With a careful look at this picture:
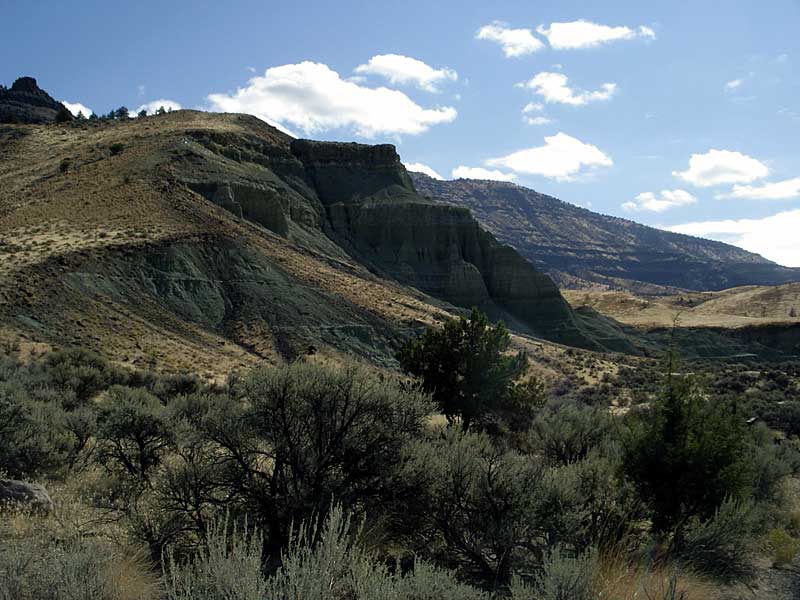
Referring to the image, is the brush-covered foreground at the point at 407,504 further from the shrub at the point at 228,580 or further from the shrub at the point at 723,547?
the shrub at the point at 228,580

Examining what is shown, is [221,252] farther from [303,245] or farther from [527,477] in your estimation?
[527,477]

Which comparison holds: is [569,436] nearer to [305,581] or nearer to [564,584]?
[564,584]

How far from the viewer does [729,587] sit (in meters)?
7.48

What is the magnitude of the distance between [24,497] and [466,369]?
16.1 m

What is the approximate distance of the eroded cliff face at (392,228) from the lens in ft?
223

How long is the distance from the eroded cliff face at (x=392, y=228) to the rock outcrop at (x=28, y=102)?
202ft

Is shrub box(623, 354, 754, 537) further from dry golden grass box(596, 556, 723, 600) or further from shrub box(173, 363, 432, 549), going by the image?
shrub box(173, 363, 432, 549)

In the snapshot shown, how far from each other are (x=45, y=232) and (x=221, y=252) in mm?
11943

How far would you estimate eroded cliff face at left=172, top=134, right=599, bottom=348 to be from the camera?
223ft

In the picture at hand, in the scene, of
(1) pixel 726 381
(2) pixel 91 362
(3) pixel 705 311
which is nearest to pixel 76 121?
(2) pixel 91 362

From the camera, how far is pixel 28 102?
126m

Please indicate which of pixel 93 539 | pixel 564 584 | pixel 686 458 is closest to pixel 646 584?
pixel 564 584

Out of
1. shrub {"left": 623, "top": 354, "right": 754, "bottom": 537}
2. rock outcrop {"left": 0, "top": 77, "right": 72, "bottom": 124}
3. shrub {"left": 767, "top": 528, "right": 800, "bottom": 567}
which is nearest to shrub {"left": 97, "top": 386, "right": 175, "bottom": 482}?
shrub {"left": 623, "top": 354, "right": 754, "bottom": 537}

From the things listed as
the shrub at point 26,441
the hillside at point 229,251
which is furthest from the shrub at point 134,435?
the hillside at point 229,251
